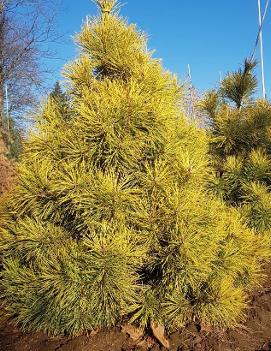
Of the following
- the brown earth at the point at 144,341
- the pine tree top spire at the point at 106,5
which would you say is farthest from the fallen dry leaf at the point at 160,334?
the pine tree top spire at the point at 106,5

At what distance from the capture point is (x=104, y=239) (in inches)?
87.7

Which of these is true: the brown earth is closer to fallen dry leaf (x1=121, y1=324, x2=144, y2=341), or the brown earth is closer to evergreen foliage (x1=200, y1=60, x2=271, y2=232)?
fallen dry leaf (x1=121, y1=324, x2=144, y2=341)

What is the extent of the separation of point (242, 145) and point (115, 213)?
200cm

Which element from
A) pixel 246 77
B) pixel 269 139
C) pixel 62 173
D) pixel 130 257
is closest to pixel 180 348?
pixel 130 257

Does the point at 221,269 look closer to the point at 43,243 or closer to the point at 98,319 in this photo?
the point at 98,319

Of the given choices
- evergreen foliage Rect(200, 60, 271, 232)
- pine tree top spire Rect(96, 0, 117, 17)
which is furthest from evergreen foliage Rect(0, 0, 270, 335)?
evergreen foliage Rect(200, 60, 271, 232)

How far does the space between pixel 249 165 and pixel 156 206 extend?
61.6 inches

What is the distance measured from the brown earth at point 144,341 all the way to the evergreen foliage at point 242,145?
106 cm

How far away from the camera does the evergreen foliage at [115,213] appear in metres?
2.37

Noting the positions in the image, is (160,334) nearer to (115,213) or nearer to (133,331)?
(133,331)

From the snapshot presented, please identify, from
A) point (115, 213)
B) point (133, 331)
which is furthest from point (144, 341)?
point (115, 213)

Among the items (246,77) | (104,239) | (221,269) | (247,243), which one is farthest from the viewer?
(246,77)

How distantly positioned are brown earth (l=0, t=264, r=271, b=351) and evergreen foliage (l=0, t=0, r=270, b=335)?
0.07 meters

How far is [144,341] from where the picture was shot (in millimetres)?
2602
